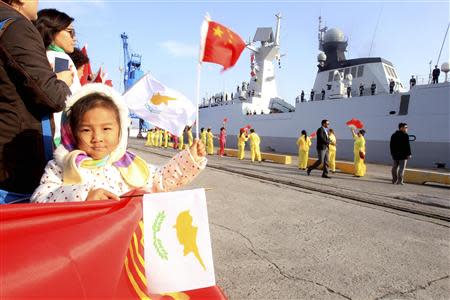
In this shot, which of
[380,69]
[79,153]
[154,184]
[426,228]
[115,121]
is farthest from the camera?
[380,69]

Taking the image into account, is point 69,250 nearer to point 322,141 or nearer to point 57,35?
point 57,35

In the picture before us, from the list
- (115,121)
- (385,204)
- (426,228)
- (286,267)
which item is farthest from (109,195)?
(385,204)

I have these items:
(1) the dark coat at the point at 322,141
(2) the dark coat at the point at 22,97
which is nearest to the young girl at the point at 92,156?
(2) the dark coat at the point at 22,97

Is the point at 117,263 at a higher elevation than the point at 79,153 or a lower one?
lower

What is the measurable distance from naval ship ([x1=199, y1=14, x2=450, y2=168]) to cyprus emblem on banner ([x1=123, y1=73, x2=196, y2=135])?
50.8ft

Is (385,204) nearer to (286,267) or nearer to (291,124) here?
(286,267)

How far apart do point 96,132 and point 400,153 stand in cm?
949

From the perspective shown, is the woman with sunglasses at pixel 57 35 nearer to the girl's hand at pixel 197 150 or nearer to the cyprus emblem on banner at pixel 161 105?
the cyprus emblem on banner at pixel 161 105

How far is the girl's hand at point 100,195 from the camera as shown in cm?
142

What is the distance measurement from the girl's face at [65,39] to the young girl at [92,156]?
2.07ft

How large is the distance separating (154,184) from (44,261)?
89cm

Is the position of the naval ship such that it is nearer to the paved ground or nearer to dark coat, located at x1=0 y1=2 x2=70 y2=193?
the paved ground

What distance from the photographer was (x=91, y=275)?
4.01ft

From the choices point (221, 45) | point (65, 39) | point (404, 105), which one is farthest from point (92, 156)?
point (404, 105)
